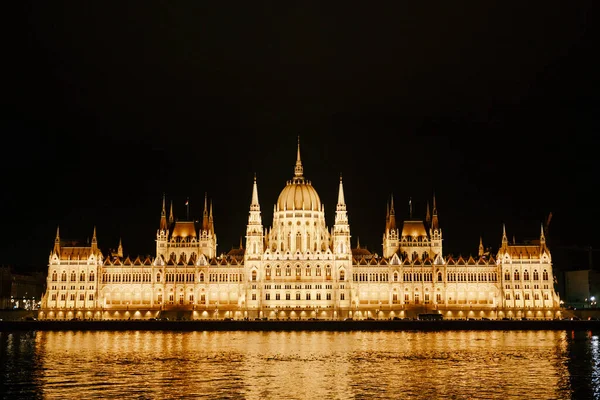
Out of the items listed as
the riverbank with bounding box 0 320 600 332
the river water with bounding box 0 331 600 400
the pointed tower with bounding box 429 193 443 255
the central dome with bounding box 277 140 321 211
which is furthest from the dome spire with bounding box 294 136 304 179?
the river water with bounding box 0 331 600 400

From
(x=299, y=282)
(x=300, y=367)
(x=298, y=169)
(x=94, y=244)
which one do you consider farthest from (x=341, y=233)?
(x=300, y=367)

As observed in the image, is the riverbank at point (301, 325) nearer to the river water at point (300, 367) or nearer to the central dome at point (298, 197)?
the river water at point (300, 367)

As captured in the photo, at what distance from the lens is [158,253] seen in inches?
6954

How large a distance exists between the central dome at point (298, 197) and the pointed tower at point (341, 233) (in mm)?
5836

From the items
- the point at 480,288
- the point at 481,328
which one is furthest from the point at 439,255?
the point at 481,328

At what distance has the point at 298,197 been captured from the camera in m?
171

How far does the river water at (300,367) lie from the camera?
64.8 m

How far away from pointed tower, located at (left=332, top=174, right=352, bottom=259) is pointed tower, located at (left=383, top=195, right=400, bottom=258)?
1459 centimetres

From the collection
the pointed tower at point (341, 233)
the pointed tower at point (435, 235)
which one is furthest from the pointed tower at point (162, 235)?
the pointed tower at point (435, 235)

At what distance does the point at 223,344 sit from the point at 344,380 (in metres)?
36.2

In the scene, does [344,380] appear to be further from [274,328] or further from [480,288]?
[480,288]

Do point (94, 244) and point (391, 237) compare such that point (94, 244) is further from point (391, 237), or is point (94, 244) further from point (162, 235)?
point (391, 237)

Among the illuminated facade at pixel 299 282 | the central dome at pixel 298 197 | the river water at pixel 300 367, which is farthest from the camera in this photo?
the central dome at pixel 298 197

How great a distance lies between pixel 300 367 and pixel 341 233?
279ft
